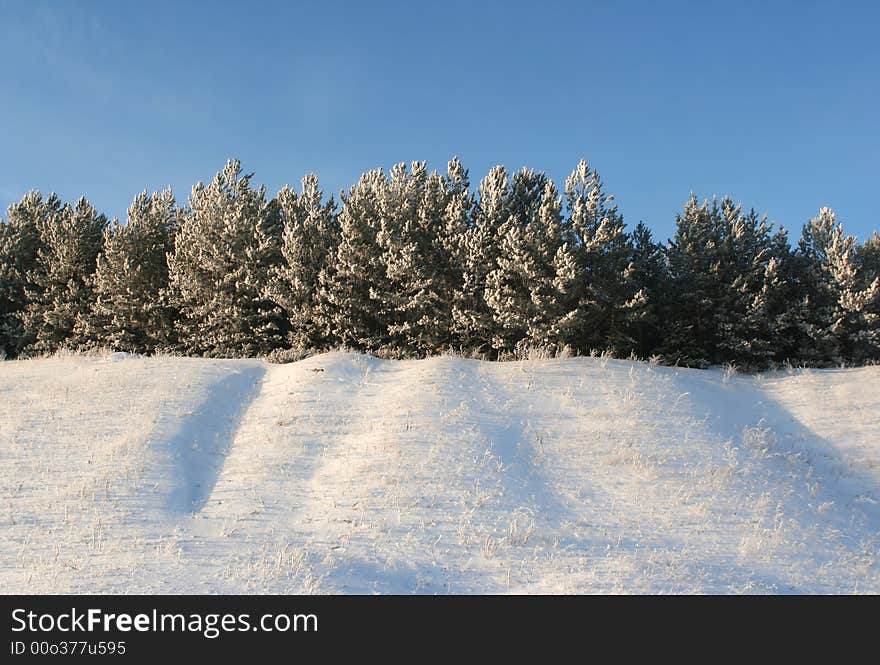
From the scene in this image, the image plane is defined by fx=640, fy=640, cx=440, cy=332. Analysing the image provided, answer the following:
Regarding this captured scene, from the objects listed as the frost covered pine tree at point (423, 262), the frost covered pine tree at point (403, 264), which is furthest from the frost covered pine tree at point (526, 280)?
the frost covered pine tree at point (403, 264)

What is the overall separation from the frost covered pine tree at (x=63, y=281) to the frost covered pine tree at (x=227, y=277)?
292 inches

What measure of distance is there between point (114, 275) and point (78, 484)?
1077 inches

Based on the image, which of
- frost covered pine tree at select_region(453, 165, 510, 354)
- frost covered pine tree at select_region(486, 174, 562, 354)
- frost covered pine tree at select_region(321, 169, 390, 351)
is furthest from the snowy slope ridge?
frost covered pine tree at select_region(321, 169, 390, 351)

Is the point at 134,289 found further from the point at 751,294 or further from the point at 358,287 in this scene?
the point at 751,294

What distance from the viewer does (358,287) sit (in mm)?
32500

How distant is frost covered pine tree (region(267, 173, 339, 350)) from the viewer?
32344 millimetres

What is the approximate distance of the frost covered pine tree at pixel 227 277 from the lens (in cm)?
3384

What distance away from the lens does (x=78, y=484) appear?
13617 millimetres

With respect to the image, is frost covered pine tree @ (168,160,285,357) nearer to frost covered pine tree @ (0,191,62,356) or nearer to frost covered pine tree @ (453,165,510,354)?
frost covered pine tree @ (453,165,510,354)

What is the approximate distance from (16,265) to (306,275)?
23.1 meters

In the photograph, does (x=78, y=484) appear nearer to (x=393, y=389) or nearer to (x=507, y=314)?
(x=393, y=389)
